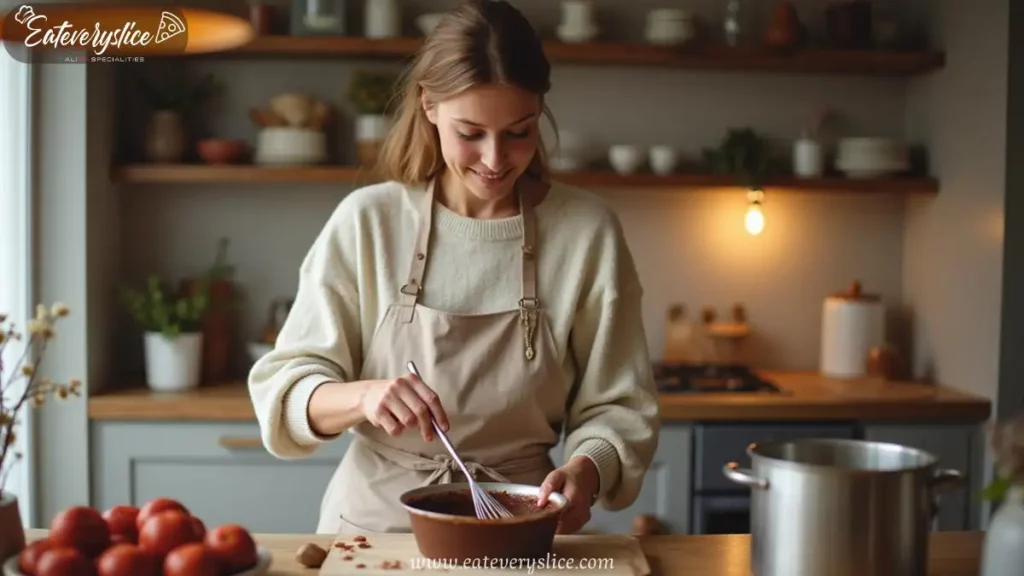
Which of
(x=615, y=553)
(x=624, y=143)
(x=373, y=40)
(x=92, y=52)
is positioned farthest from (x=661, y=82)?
(x=615, y=553)

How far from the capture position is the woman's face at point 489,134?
63.7 inches

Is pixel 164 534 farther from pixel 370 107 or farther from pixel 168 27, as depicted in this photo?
pixel 168 27

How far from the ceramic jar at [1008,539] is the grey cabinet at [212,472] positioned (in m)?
1.92

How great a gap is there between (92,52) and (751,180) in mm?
1751

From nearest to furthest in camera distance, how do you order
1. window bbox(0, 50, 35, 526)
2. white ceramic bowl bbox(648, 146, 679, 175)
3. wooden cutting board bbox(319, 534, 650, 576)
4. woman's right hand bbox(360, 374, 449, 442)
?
wooden cutting board bbox(319, 534, 650, 576) → woman's right hand bbox(360, 374, 449, 442) → window bbox(0, 50, 35, 526) → white ceramic bowl bbox(648, 146, 679, 175)

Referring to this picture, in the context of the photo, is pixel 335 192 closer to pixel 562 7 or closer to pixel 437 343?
pixel 562 7

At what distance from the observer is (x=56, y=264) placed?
284cm

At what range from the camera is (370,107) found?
10.1 feet

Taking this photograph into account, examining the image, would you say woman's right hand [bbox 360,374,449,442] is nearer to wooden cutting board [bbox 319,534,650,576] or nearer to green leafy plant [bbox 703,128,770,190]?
wooden cutting board [bbox 319,534,650,576]

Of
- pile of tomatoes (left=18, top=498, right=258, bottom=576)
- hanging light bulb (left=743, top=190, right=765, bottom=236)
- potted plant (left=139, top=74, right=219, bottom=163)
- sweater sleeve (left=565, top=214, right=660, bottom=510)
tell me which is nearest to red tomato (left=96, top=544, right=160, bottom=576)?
pile of tomatoes (left=18, top=498, right=258, bottom=576)

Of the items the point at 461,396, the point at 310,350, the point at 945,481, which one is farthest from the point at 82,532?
the point at 945,481

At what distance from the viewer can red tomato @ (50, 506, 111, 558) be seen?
3.86 ft

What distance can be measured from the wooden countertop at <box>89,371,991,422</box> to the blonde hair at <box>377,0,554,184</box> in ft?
4.07

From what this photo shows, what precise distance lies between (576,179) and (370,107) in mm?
588
